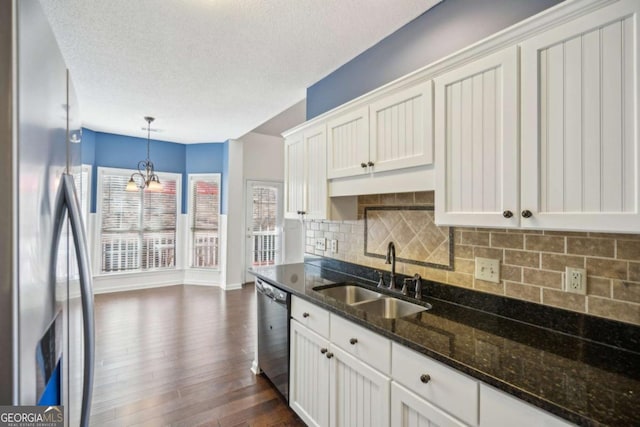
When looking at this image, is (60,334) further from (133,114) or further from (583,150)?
(133,114)

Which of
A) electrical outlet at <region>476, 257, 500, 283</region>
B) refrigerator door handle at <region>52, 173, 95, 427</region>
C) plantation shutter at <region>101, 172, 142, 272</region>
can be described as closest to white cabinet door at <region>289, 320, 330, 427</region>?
electrical outlet at <region>476, 257, 500, 283</region>

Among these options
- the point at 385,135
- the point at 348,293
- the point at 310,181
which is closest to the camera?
the point at 385,135

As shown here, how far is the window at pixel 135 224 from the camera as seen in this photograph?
5184mm

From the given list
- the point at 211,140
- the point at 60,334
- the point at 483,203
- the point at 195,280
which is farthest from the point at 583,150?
the point at 195,280

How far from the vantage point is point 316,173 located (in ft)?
7.86

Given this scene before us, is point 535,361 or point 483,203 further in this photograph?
point 483,203

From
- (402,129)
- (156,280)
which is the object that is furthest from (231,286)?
(402,129)

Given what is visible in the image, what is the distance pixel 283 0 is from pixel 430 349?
2046mm

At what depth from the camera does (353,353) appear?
1.58m

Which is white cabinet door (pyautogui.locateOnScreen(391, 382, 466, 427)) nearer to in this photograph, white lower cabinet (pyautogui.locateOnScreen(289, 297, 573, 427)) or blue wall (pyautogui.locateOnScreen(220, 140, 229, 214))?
white lower cabinet (pyautogui.locateOnScreen(289, 297, 573, 427))

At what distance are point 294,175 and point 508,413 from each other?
2155 mm

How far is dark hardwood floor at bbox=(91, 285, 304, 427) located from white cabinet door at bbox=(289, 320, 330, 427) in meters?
0.20

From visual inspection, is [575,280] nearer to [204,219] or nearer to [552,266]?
[552,266]

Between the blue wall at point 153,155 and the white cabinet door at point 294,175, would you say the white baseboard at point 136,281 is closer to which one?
the blue wall at point 153,155
